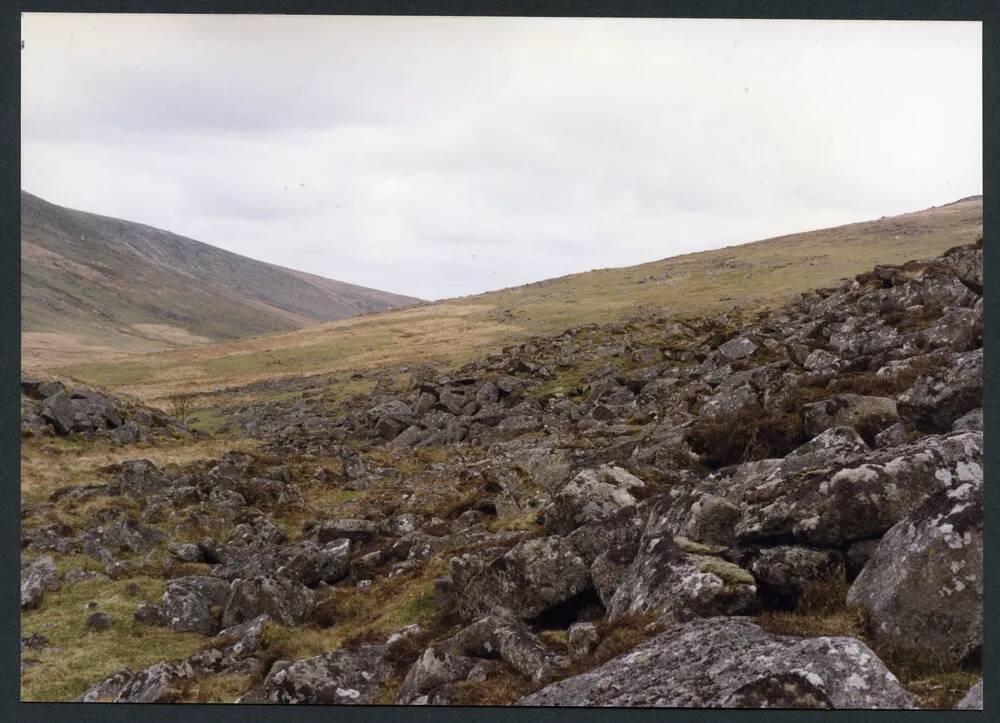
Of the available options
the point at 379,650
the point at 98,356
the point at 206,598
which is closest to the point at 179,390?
the point at 98,356

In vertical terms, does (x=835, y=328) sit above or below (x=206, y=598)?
above

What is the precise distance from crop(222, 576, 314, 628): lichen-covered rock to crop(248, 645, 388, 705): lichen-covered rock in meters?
4.54

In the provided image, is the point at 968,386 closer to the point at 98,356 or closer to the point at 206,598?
the point at 206,598

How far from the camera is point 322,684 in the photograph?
1143cm

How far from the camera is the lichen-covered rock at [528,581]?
1261cm

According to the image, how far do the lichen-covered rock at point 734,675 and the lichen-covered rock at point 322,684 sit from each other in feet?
11.0

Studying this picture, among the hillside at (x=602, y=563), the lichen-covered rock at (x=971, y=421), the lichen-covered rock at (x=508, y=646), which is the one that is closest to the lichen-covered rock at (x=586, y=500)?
the hillside at (x=602, y=563)

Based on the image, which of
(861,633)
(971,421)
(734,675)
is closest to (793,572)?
(861,633)

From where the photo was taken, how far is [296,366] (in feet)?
378

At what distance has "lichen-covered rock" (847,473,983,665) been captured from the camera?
867cm

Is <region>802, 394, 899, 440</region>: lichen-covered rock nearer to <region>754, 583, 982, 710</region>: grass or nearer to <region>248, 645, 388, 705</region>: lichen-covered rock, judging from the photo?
<region>754, 583, 982, 710</region>: grass

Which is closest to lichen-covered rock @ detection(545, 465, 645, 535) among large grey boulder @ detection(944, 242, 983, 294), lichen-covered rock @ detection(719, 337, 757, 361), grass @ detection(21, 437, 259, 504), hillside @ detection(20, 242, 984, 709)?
hillside @ detection(20, 242, 984, 709)

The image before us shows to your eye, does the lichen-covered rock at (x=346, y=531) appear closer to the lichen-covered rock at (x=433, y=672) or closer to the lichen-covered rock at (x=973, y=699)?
the lichen-covered rock at (x=433, y=672)

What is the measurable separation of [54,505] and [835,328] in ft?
130
